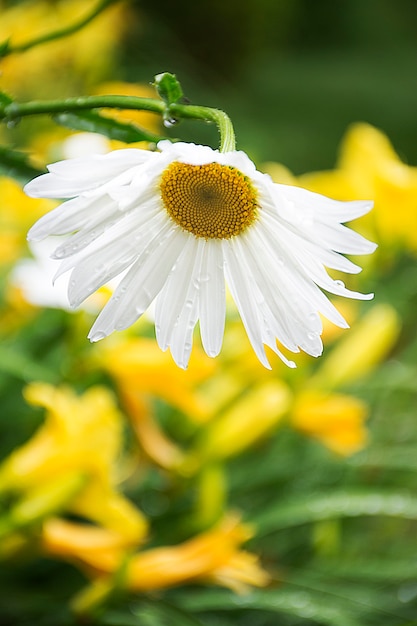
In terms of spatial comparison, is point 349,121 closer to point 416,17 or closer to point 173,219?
point 416,17

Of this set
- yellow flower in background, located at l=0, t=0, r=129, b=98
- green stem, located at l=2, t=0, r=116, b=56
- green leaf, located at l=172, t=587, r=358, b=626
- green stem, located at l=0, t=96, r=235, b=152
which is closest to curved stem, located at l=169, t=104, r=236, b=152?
green stem, located at l=0, t=96, r=235, b=152

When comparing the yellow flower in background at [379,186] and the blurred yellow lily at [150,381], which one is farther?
the yellow flower in background at [379,186]

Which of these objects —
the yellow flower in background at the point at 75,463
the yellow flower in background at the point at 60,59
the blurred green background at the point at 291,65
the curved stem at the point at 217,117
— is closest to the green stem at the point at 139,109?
the curved stem at the point at 217,117

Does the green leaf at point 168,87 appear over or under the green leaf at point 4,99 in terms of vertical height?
over

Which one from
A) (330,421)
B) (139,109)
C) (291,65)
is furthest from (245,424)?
(291,65)

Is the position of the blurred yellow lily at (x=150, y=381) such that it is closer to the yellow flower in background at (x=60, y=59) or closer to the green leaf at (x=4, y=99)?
the green leaf at (x=4, y=99)

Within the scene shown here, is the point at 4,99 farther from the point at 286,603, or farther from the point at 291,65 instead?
the point at 291,65
